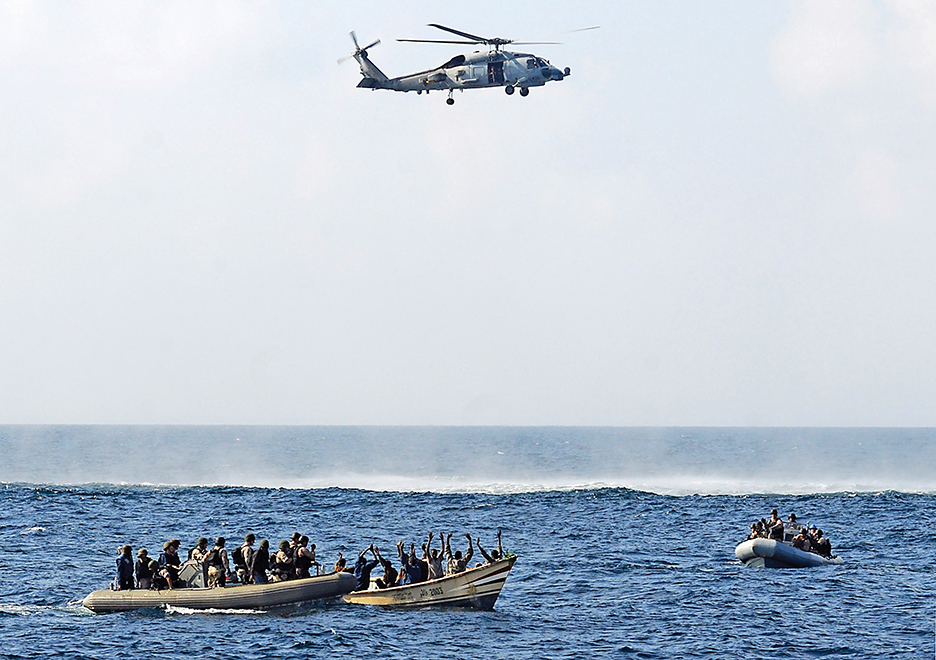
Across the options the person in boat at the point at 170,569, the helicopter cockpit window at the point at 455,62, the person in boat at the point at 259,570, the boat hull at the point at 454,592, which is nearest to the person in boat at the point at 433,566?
A: the boat hull at the point at 454,592

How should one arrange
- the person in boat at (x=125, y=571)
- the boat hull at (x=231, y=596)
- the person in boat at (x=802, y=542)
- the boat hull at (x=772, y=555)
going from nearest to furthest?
the boat hull at (x=231, y=596) < the person in boat at (x=125, y=571) < the boat hull at (x=772, y=555) < the person in boat at (x=802, y=542)

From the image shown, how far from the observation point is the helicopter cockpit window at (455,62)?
54.1 meters

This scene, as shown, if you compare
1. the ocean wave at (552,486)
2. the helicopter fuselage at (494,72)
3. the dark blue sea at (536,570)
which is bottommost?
the dark blue sea at (536,570)

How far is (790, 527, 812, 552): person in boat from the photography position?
5194 cm

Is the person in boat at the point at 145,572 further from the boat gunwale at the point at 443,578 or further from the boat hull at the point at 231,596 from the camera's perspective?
the boat gunwale at the point at 443,578

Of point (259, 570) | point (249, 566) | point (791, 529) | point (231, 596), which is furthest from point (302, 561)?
point (791, 529)

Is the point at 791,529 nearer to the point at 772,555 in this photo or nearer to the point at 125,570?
the point at 772,555

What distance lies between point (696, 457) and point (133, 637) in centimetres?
16278

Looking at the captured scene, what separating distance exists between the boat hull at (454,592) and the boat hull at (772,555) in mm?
16053

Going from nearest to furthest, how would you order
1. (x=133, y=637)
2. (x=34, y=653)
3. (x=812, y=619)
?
(x=34, y=653) < (x=133, y=637) < (x=812, y=619)

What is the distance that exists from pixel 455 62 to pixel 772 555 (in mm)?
28902

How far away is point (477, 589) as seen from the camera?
40406 millimetres

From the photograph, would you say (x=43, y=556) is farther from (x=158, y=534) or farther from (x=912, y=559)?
(x=912, y=559)

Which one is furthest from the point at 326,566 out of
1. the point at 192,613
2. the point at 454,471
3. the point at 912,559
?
the point at 454,471
